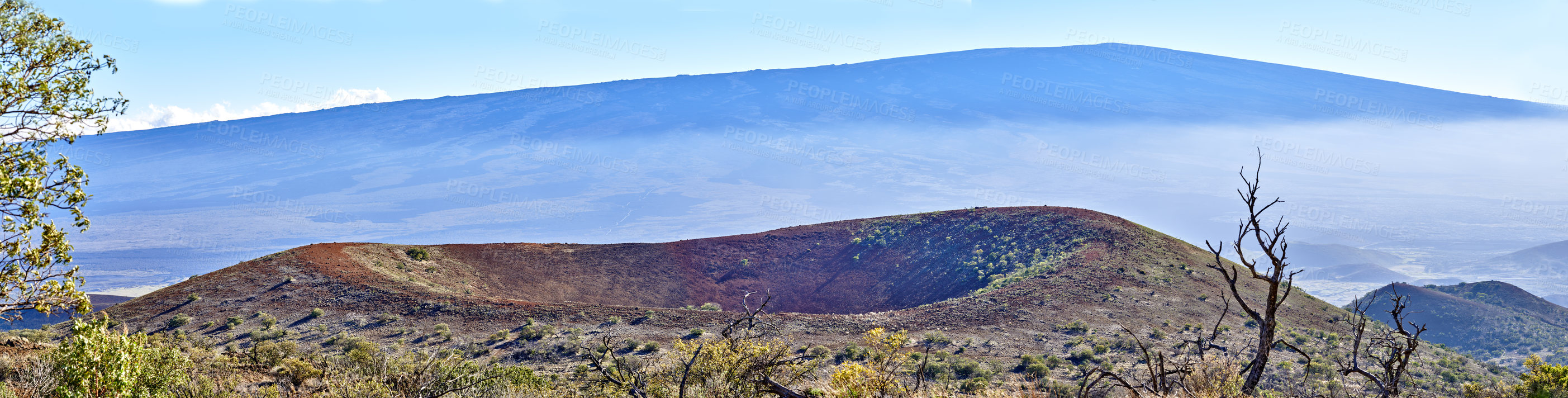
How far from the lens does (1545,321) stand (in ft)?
155

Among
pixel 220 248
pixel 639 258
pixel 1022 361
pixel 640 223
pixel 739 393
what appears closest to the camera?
pixel 739 393

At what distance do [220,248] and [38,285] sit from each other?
193459mm

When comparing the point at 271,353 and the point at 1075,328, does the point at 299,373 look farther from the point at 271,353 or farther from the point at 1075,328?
the point at 1075,328

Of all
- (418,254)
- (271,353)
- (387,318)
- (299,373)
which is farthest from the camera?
(418,254)

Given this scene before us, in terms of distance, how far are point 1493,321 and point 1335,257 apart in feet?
457

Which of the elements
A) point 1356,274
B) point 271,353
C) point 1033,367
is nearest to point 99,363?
point 271,353

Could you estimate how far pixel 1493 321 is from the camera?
4866 cm

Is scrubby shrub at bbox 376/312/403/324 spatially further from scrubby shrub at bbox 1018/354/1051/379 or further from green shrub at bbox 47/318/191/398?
scrubby shrub at bbox 1018/354/1051/379

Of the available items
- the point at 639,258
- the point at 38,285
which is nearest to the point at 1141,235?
the point at 639,258

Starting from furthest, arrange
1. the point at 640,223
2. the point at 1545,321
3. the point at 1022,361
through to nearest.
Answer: the point at 640,223
the point at 1545,321
the point at 1022,361

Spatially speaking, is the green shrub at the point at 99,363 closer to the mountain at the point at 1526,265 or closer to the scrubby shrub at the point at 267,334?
the scrubby shrub at the point at 267,334

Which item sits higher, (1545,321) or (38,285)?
(38,285)

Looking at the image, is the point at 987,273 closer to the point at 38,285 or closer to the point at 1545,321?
the point at 38,285

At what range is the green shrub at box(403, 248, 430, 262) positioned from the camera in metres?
Answer: 31.7
